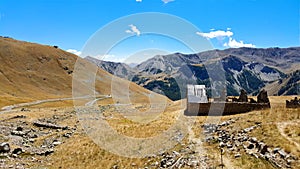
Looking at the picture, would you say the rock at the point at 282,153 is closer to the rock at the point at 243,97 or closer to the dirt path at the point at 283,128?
the dirt path at the point at 283,128

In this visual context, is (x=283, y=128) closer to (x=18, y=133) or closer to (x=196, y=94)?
(x=196, y=94)

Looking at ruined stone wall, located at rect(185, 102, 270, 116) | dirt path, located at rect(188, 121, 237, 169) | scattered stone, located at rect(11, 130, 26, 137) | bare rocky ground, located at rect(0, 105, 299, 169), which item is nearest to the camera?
dirt path, located at rect(188, 121, 237, 169)

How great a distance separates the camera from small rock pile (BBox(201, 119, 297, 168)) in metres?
20.2

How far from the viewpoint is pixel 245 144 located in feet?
80.5

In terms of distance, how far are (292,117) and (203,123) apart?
10.6 metres

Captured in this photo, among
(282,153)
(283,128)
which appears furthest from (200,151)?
(283,128)

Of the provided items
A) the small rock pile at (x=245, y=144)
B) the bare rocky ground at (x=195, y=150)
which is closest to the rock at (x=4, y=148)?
the bare rocky ground at (x=195, y=150)

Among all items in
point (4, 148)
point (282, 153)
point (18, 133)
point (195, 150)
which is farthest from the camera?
point (18, 133)

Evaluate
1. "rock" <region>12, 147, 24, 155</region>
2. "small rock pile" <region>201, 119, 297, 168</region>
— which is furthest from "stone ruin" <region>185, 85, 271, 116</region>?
"rock" <region>12, 147, 24, 155</region>

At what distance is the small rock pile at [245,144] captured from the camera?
2017 cm

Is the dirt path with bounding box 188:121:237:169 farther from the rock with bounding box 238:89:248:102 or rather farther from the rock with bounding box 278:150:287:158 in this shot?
the rock with bounding box 238:89:248:102

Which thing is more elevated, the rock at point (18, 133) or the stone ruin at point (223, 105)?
the stone ruin at point (223, 105)

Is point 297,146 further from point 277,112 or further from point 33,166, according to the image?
point 33,166

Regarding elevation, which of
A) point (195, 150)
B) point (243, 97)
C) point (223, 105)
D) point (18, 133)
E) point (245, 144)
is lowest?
point (18, 133)
